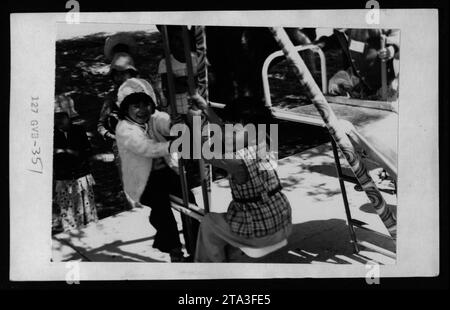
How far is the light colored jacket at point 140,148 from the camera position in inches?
154

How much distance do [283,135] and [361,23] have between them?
3.28 ft

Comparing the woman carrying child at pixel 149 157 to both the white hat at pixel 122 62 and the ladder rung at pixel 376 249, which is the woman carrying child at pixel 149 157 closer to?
the white hat at pixel 122 62

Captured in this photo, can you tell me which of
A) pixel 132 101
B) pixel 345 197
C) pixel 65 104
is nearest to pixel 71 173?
pixel 65 104

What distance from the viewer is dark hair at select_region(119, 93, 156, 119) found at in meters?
3.91

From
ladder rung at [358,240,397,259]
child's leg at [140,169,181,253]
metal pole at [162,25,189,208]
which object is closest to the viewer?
metal pole at [162,25,189,208]

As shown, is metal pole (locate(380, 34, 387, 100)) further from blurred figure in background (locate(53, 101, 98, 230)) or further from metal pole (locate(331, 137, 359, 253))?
blurred figure in background (locate(53, 101, 98, 230))

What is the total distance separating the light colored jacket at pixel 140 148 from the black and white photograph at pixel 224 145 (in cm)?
1

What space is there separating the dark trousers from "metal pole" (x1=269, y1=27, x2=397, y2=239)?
3.77ft

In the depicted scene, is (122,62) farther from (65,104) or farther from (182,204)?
(182,204)

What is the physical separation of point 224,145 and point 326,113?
78 centimetres

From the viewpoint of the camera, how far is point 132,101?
3916 mm

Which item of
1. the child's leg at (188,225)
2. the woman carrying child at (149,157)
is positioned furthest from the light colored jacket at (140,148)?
the child's leg at (188,225)

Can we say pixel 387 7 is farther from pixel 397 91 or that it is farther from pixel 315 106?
pixel 315 106

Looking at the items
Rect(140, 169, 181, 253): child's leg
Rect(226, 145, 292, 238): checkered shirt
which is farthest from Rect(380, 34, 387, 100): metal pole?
Rect(140, 169, 181, 253): child's leg
